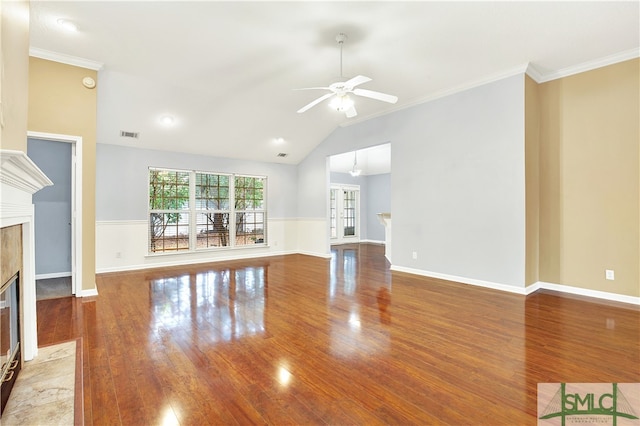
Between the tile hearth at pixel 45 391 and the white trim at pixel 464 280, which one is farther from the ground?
the white trim at pixel 464 280

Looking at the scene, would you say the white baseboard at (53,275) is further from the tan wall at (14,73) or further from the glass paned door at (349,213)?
the glass paned door at (349,213)

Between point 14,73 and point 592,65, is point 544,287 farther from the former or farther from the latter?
point 14,73

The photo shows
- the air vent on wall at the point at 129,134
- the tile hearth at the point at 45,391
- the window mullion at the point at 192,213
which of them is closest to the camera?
the tile hearth at the point at 45,391

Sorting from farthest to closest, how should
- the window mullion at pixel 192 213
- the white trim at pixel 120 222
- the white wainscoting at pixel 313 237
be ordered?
the white wainscoting at pixel 313 237, the window mullion at pixel 192 213, the white trim at pixel 120 222

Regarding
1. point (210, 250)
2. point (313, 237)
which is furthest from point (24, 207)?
point (313, 237)

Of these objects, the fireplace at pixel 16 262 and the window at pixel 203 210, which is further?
the window at pixel 203 210

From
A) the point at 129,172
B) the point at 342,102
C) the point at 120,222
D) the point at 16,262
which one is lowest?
the point at 16,262

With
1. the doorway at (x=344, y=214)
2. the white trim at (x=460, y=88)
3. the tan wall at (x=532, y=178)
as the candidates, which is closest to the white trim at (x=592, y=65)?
the tan wall at (x=532, y=178)

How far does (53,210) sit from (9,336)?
425 cm

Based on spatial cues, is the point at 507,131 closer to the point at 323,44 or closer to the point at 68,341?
the point at 323,44

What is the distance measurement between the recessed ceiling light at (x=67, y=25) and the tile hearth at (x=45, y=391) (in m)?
3.08

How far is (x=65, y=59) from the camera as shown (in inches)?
149

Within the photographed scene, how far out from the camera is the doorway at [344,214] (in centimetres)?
1042

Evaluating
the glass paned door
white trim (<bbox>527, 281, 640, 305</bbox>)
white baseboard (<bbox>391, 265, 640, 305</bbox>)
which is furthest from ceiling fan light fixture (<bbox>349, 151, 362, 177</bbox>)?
white trim (<bbox>527, 281, 640, 305</bbox>)
